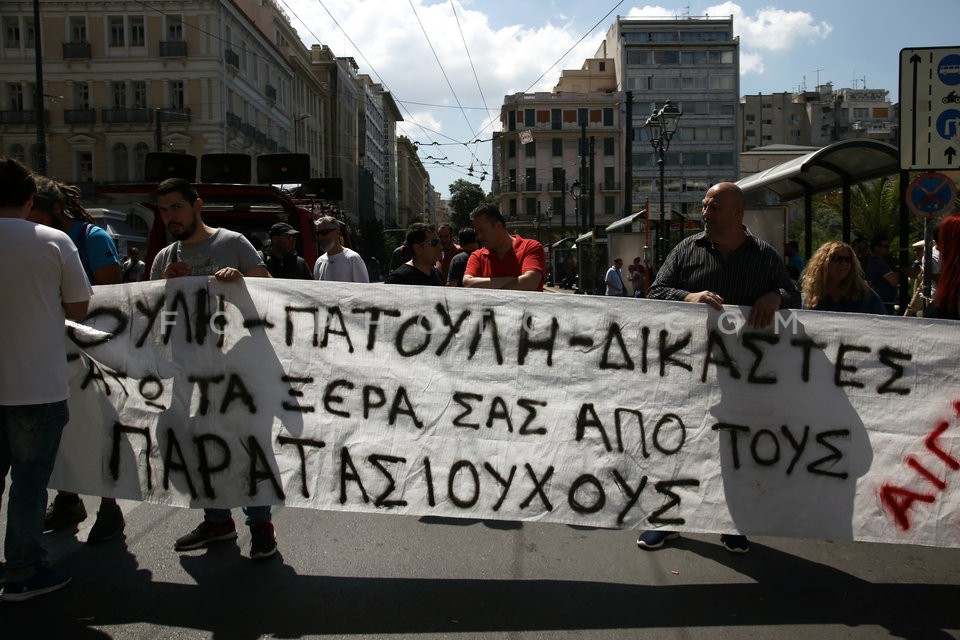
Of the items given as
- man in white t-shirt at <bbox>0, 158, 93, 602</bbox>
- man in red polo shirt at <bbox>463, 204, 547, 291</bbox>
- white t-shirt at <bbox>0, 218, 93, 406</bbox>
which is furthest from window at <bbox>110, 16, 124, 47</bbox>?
white t-shirt at <bbox>0, 218, 93, 406</bbox>

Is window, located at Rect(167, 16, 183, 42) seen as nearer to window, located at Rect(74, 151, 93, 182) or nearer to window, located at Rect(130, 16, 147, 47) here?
window, located at Rect(130, 16, 147, 47)

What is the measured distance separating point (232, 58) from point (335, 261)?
45.4 metres

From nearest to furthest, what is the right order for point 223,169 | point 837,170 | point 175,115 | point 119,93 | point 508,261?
1. point 508,261
2. point 223,169
3. point 837,170
4. point 175,115
5. point 119,93

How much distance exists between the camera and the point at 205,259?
4434 mm

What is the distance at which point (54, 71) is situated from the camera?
47375mm

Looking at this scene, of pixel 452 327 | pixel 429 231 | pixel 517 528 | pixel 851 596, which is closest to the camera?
pixel 851 596

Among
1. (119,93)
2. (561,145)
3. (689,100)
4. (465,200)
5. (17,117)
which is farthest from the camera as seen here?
(561,145)

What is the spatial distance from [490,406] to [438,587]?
0.87 m

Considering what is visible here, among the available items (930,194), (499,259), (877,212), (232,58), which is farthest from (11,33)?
(499,259)

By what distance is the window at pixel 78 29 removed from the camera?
1844 inches

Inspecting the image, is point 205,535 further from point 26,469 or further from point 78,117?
point 78,117

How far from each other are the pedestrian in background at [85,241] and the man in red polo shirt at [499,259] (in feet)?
6.88

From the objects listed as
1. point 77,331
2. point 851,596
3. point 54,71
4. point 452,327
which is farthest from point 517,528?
point 54,71

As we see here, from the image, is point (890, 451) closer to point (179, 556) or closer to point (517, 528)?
point (517, 528)
